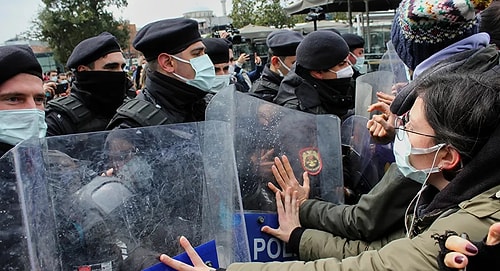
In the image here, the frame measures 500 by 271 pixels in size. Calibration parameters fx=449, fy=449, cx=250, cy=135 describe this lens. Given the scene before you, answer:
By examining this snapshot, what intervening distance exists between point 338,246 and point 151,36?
5.04 feet

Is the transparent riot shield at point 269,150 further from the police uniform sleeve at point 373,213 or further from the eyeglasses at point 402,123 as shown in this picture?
the eyeglasses at point 402,123

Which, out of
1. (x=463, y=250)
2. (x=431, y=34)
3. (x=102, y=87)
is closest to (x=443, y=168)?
(x=463, y=250)

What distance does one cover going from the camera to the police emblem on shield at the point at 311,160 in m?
1.90

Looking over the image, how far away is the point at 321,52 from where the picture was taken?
2.79m

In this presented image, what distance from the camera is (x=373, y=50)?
12211 millimetres

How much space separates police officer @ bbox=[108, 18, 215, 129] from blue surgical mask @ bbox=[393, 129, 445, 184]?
1.23 m

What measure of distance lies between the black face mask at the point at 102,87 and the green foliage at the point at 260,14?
2325 centimetres

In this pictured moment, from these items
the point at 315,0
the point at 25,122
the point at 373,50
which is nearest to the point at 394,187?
the point at 25,122

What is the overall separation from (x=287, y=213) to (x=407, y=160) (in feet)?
1.80

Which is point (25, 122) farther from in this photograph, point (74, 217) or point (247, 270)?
point (247, 270)

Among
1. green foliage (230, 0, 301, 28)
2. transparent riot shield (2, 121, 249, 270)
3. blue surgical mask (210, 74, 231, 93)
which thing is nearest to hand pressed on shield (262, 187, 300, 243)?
transparent riot shield (2, 121, 249, 270)

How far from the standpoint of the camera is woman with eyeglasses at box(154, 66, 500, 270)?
3.88 ft

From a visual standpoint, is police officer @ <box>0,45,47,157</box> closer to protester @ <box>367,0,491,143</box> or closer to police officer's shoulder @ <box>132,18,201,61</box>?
police officer's shoulder @ <box>132,18,201,61</box>

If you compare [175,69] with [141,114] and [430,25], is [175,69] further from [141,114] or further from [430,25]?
[430,25]
